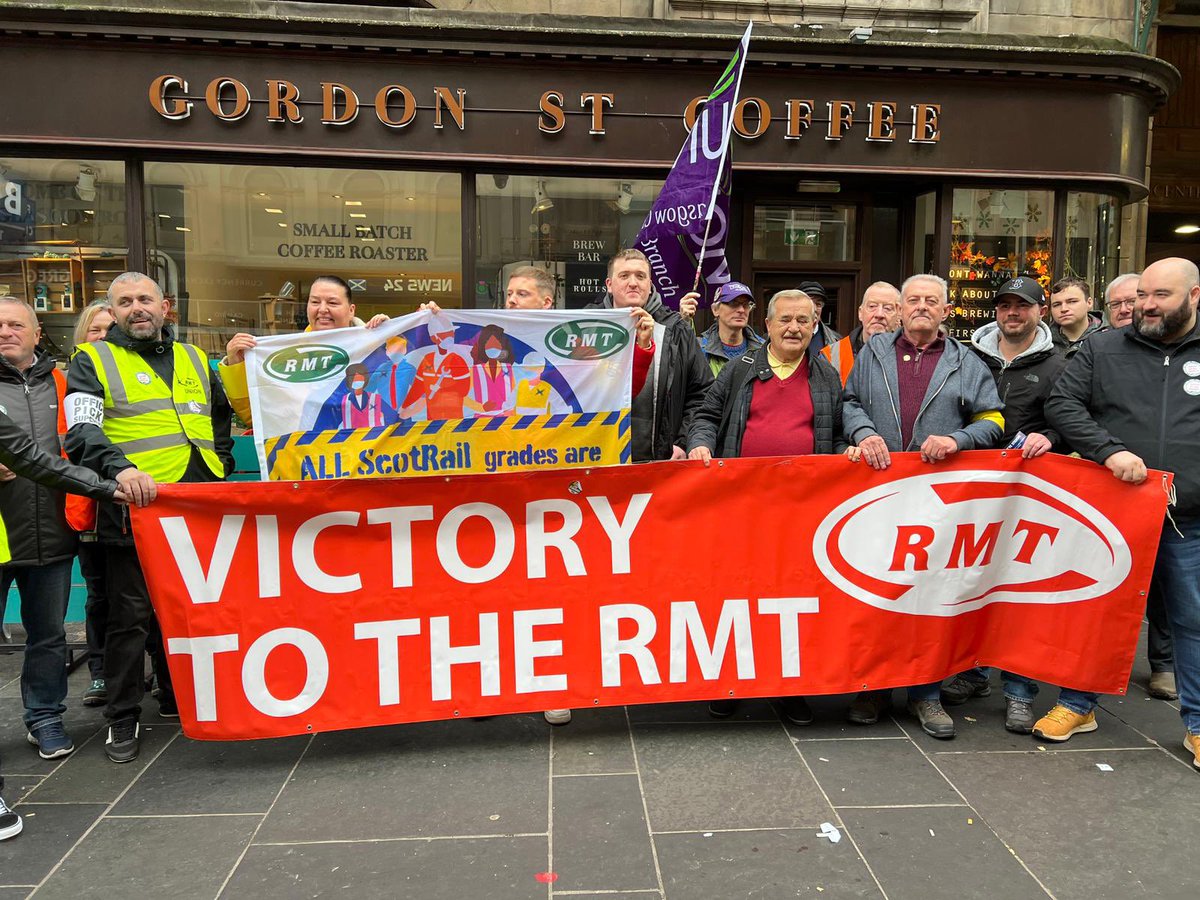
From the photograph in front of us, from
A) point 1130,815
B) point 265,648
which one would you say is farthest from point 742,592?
point 265,648

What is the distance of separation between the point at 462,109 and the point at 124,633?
543 centimetres

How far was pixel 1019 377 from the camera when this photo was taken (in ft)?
14.7

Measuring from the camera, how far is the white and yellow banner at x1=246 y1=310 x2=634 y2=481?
13.5 feet

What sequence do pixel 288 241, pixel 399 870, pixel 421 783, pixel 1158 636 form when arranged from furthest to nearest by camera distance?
pixel 288 241, pixel 1158 636, pixel 421 783, pixel 399 870

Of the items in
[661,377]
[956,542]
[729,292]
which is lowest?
[956,542]

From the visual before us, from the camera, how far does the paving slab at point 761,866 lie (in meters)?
2.91

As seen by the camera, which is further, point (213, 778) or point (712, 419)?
point (712, 419)

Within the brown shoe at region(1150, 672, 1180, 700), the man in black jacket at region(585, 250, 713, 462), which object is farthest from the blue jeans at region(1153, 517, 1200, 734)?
the man in black jacket at region(585, 250, 713, 462)

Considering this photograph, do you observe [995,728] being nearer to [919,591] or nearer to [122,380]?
[919,591]

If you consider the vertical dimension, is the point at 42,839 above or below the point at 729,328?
below

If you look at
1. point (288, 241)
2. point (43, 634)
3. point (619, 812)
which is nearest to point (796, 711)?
point (619, 812)

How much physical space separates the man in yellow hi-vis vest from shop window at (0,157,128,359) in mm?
4596

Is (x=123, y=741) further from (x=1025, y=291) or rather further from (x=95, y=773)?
(x=1025, y=291)

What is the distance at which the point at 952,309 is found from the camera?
8445 mm
